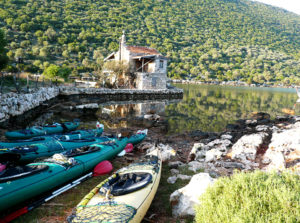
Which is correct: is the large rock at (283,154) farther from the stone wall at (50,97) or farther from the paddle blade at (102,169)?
the stone wall at (50,97)

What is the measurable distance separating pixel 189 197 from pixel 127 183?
4.86ft

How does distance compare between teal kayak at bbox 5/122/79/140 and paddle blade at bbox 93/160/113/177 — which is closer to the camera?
→ paddle blade at bbox 93/160/113/177

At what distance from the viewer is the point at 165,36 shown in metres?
91.4

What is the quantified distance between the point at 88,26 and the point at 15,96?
5927 centimetres

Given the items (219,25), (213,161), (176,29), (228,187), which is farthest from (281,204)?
(219,25)

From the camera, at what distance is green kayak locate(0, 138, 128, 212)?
14.3ft

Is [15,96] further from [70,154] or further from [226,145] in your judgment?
[226,145]

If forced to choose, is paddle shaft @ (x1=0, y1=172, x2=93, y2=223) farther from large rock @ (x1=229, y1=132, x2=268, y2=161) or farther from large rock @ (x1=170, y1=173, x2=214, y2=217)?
large rock @ (x1=229, y1=132, x2=268, y2=161)

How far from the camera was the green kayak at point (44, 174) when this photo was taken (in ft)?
14.3

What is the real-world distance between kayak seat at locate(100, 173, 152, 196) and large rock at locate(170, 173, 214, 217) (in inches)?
30.7

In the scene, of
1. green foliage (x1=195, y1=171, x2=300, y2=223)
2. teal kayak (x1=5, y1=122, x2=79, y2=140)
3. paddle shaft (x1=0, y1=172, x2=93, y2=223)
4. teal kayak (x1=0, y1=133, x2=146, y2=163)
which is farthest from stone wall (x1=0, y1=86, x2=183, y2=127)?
green foliage (x1=195, y1=171, x2=300, y2=223)

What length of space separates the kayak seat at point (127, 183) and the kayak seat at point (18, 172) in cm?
195

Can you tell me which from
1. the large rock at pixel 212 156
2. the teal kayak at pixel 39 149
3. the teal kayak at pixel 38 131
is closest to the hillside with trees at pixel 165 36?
the teal kayak at pixel 38 131

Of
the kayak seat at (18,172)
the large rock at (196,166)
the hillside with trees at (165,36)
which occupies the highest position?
the hillside with trees at (165,36)
